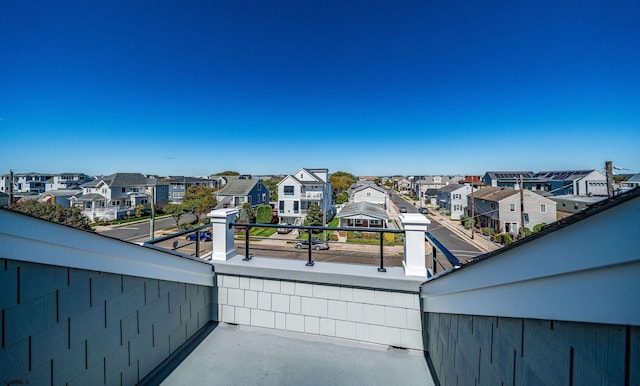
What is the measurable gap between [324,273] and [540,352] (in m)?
2.16

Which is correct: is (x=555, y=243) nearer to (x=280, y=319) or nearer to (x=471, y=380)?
(x=471, y=380)

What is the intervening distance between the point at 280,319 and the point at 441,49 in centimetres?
1209

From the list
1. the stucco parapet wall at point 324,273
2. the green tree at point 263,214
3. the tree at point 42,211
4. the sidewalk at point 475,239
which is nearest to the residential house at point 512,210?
the sidewalk at point 475,239

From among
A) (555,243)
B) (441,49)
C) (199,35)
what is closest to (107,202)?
(199,35)

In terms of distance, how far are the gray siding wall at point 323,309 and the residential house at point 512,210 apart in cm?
1531

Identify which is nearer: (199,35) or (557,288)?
(557,288)

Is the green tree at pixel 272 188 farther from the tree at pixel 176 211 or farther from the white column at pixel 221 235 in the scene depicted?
the white column at pixel 221 235

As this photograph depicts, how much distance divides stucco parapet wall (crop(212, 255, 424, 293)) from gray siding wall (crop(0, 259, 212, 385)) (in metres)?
0.80

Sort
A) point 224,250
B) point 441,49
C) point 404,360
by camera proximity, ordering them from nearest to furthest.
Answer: point 404,360, point 224,250, point 441,49

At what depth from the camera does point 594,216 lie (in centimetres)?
62

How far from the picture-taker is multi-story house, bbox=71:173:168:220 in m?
21.8

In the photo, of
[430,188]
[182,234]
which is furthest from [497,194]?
[430,188]

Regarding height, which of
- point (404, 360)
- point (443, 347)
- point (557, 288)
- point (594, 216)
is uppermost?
point (594, 216)

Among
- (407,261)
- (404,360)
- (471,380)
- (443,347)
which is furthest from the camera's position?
(407,261)
